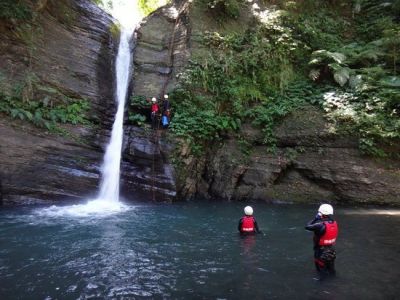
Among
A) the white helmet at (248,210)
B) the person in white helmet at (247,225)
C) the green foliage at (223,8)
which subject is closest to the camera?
the white helmet at (248,210)

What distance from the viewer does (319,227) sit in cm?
622

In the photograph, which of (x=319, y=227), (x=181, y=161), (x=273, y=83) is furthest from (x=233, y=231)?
(x=273, y=83)

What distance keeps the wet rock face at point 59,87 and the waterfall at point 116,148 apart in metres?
0.30

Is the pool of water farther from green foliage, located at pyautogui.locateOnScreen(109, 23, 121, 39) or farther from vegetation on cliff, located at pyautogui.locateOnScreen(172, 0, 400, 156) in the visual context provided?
green foliage, located at pyautogui.locateOnScreen(109, 23, 121, 39)

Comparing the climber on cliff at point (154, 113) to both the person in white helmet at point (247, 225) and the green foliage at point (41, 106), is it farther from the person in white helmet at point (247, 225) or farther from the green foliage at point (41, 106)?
the person in white helmet at point (247, 225)

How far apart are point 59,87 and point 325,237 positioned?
12.5 metres

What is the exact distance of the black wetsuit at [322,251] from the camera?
6.21 meters

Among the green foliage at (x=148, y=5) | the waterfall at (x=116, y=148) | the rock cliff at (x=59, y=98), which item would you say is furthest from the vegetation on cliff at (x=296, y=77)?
the green foliage at (x=148, y=5)

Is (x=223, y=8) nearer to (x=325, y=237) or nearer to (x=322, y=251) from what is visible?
(x=325, y=237)

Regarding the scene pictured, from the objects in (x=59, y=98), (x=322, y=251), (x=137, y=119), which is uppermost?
(x=59, y=98)

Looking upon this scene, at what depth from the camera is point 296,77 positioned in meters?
16.7

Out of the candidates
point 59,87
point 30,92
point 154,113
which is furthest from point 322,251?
point 59,87

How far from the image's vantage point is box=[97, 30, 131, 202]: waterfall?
42.7ft

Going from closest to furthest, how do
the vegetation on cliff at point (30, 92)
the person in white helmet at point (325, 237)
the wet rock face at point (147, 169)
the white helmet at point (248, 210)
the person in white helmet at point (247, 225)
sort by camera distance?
the person in white helmet at point (325, 237)
the white helmet at point (248, 210)
the person in white helmet at point (247, 225)
the vegetation on cliff at point (30, 92)
the wet rock face at point (147, 169)
